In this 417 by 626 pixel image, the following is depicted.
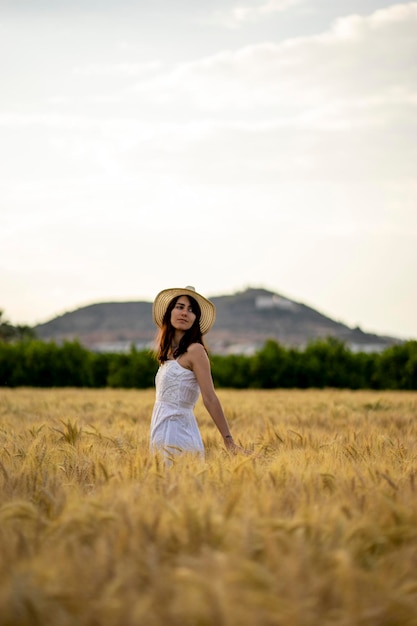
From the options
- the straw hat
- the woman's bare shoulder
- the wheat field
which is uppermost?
the straw hat

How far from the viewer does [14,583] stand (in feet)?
6.16

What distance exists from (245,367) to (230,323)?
11605cm

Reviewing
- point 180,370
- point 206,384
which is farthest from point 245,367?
point 206,384

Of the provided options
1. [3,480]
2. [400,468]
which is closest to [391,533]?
[400,468]

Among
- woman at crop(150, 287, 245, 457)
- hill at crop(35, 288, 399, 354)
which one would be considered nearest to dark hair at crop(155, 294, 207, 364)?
woman at crop(150, 287, 245, 457)

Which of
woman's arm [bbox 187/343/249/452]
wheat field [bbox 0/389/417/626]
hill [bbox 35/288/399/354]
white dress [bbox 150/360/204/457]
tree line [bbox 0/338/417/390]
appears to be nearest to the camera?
wheat field [bbox 0/389/417/626]

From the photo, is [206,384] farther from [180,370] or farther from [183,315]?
[183,315]

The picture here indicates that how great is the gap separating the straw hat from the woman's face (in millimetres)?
72

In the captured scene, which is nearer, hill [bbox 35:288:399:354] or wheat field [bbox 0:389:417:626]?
wheat field [bbox 0:389:417:626]

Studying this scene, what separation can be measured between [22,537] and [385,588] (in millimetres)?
1071

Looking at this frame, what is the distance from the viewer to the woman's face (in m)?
5.55

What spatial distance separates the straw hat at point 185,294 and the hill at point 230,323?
396ft

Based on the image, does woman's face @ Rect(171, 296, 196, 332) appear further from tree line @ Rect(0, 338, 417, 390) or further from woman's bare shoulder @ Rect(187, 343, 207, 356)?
tree line @ Rect(0, 338, 417, 390)

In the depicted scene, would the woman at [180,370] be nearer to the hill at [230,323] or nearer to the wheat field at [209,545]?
the wheat field at [209,545]
